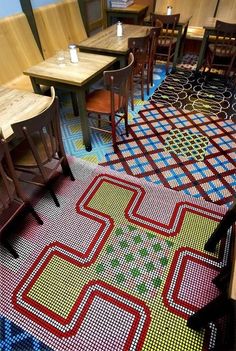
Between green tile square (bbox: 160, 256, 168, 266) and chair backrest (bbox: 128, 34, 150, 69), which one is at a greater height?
chair backrest (bbox: 128, 34, 150, 69)

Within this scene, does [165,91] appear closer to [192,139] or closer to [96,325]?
[192,139]

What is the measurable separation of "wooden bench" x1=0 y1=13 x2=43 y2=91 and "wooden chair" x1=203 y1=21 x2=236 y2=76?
8.02ft

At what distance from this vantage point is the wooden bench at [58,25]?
3.02 meters

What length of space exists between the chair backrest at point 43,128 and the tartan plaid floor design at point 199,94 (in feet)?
6.23

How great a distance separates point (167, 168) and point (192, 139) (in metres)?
0.59

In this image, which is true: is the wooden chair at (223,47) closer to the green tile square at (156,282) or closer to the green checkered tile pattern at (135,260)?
the green checkered tile pattern at (135,260)

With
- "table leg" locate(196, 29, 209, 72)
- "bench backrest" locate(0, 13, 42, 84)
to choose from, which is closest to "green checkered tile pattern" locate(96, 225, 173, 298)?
"bench backrest" locate(0, 13, 42, 84)

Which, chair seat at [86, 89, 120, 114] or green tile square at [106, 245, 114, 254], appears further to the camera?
chair seat at [86, 89, 120, 114]

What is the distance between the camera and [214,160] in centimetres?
226

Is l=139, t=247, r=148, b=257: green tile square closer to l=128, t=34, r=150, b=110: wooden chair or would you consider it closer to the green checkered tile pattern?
the green checkered tile pattern

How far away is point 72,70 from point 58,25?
1756mm

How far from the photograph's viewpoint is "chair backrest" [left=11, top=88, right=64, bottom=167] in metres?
1.30

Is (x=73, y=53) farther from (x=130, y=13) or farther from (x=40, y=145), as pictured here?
(x=130, y=13)

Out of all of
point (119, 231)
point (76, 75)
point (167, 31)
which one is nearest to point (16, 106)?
point (76, 75)
